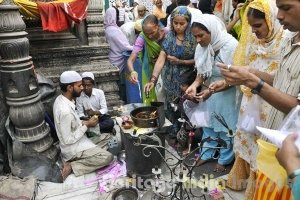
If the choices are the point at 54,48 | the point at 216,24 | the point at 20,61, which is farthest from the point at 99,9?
the point at 216,24

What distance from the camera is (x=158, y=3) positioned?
7.61 metres

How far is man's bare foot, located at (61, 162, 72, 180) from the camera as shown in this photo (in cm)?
347

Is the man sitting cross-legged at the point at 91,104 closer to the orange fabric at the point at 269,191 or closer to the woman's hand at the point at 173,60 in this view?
the woman's hand at the point at 173,60

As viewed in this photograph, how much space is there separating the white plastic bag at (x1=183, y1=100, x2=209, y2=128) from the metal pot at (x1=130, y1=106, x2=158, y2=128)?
0.60 meters

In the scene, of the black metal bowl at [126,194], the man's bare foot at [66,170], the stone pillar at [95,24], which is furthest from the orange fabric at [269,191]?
the stone pillar at [95,24]

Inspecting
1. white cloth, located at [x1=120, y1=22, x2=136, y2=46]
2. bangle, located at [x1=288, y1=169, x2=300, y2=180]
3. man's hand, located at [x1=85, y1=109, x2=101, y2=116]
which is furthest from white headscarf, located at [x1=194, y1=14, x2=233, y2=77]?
white cloth, located at [x1=120, y1=22, x2=136, y2=46]

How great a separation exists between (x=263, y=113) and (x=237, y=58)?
594 mm

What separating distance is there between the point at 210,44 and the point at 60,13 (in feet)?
8.40

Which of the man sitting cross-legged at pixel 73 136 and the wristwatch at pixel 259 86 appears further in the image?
the man sitting cross-legged at pixel 73 136

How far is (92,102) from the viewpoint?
428 cm

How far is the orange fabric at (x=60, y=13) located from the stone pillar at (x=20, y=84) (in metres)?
1.07

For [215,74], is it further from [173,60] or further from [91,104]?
[91,104]

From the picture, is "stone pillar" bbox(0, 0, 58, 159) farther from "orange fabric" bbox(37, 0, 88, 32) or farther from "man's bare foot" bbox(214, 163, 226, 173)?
"man's bare foot" bbox(214, 163, 226, 173)

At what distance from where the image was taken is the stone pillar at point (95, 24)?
16.3ft
